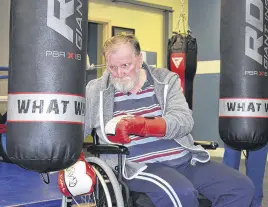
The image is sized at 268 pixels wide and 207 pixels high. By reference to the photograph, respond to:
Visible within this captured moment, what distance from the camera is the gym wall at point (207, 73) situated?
7.39 m

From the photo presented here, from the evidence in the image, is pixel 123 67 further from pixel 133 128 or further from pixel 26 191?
pixel 26 191

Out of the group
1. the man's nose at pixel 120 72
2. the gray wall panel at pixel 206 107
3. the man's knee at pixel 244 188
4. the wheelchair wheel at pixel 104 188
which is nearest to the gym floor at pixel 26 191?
the wheelchair wheel at pixel 104 188

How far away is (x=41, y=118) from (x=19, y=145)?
12cm

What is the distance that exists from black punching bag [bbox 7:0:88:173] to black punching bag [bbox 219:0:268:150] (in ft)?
3.19

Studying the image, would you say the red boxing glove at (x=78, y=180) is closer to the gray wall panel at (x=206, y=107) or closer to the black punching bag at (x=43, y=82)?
the black punching bag at (x=43, y=82)

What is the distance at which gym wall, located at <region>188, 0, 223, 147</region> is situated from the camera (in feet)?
24.3


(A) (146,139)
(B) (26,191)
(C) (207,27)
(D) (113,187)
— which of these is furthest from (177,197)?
(C) (207,27)

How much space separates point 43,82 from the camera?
1.54 metres

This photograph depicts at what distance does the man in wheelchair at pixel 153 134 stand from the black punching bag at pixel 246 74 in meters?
0.24

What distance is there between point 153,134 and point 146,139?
152 mm

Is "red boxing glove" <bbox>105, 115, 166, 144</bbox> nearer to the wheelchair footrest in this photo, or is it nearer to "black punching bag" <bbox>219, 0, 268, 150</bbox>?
the wheelchair footrest

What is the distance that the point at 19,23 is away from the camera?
1.56 metres

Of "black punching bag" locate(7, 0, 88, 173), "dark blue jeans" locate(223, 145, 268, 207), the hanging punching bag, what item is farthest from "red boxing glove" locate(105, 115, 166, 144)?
the hanging punching bag

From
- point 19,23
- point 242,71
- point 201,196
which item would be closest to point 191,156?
point 201,196
